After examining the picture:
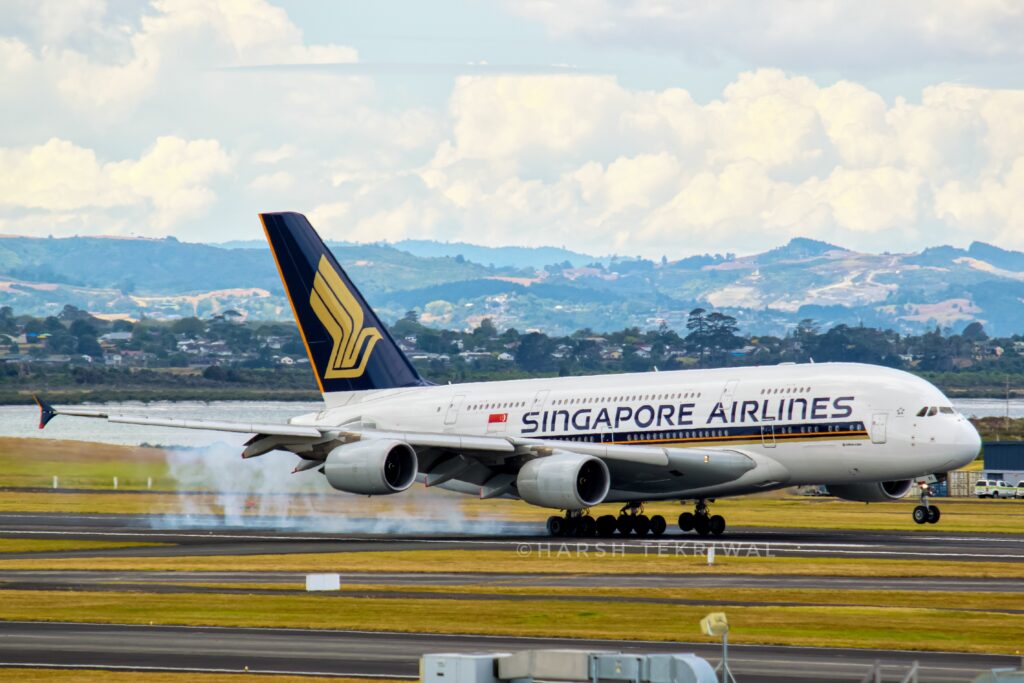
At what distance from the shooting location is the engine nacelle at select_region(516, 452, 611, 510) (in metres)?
58.1

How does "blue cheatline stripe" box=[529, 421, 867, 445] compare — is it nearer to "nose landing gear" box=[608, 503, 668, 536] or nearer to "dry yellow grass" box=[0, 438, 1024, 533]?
"nose landing gear" box=[608, 503, 668, 536]

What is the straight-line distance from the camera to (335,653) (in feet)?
104

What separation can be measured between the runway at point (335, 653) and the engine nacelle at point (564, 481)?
23.8 m

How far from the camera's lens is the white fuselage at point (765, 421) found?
186ft

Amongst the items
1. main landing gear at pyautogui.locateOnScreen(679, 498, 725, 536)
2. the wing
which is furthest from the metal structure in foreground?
main landing gear at pyautogui.locateOnScreen(679, 498, 725, 536)

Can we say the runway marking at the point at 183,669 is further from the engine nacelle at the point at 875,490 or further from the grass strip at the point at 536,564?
the engine nacelle at the point at 875,490

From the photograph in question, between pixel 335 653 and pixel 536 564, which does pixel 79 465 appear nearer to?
pixel 536 564

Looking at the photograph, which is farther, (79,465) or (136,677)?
(79,465)

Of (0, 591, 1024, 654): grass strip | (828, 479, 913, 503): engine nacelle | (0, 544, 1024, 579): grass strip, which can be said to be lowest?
(0, 591, 1024, 654): grass strip

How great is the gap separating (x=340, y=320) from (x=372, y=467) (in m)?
13.0

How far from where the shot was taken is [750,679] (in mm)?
28047

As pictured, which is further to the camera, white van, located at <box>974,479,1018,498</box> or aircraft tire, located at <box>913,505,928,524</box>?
white van, located at <box>974,479,1018,498</box>

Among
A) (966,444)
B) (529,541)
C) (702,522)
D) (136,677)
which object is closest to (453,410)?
(529,541)

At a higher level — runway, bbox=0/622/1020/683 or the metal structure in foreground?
runway, bbox=0/622/1020/683
